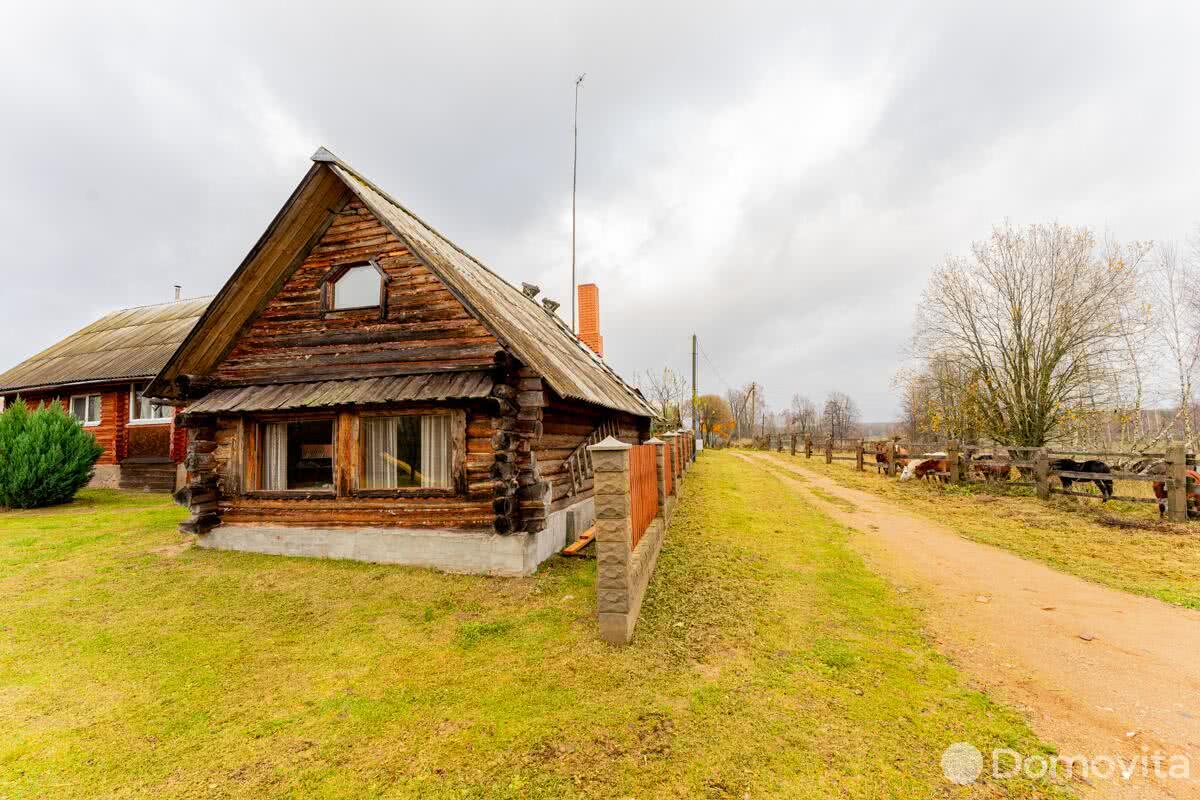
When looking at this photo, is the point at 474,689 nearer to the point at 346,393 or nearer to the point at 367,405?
the point at 367,405

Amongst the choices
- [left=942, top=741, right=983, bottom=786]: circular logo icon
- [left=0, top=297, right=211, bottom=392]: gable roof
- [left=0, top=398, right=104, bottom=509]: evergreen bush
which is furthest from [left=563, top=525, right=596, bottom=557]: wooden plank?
[left=0, top=398, right=104, bottom=509]: evergreen bush

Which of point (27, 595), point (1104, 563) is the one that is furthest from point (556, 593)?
point (1104, 563)

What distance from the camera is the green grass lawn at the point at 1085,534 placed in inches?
278

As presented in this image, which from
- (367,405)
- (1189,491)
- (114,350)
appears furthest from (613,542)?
(114,350)

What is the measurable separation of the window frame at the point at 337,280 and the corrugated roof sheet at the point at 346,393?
1.35 metres

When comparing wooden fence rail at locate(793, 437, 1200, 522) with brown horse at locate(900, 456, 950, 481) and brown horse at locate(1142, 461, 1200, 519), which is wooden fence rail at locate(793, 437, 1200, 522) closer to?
brown horse at locate(1142, 461, 1200, 519)

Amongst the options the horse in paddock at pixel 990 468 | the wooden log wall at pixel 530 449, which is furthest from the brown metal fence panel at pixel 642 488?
the horse in paddock at pixel 990 468

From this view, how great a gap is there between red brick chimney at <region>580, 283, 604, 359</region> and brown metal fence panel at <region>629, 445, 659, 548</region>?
1109 centimetres

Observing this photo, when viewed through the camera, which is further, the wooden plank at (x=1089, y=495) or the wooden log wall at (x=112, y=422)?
the wooden log wall at (x=112, y=422)

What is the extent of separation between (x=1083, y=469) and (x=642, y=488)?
14597 millimetres

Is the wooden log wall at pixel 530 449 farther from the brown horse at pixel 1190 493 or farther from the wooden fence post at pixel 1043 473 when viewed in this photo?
the wooden fence post at pixel 1043 473

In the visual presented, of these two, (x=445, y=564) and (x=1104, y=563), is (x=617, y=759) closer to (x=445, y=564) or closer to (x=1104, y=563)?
(x=445, y=564)

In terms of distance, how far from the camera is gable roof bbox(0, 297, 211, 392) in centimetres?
1723

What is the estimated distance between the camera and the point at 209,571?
26.6ft
